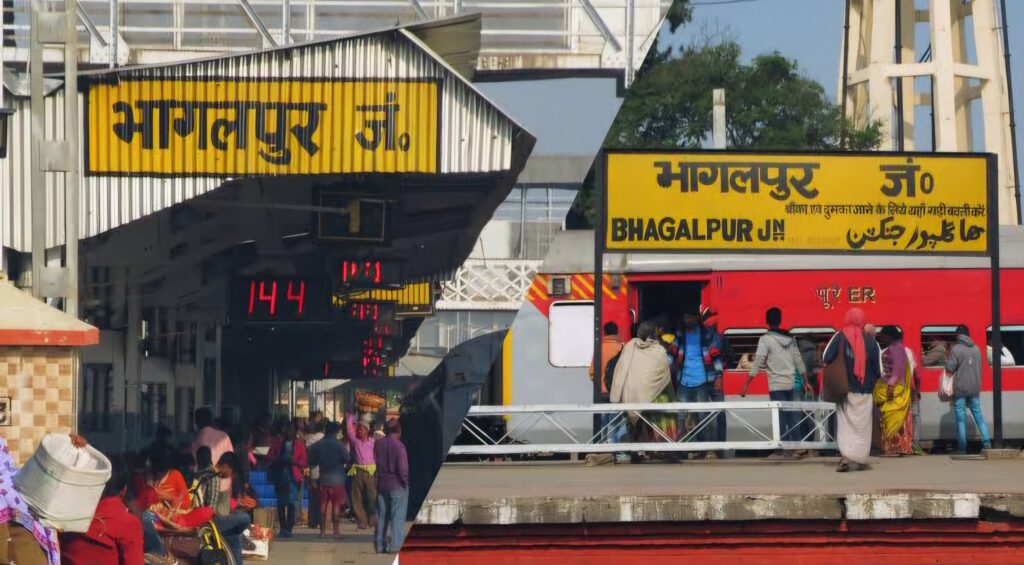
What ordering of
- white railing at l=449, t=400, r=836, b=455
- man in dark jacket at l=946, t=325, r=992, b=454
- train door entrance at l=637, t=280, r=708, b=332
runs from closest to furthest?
white railing at l=449, t=400, r=836, b=455 → man in dark jacket at l=946, t=325, r=992, b=454 → train door entrance at l=637, t=280, r=708, b=332

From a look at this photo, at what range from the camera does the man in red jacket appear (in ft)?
5.36

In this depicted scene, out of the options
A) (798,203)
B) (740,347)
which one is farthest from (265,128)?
(740,347)

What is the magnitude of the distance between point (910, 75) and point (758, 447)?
4514 millimetres

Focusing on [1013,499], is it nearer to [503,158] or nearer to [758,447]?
[758,447]

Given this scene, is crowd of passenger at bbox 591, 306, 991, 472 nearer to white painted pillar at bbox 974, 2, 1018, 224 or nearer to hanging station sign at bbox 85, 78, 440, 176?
white painted pillar at bbox 974, 2, 1018, 224

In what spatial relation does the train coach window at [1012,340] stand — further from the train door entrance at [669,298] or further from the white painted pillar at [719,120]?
the white painted pillar at [719,120]

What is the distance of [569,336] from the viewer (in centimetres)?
955

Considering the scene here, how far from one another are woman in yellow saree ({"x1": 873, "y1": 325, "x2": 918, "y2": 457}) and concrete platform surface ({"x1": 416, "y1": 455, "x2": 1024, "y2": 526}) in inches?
61.7

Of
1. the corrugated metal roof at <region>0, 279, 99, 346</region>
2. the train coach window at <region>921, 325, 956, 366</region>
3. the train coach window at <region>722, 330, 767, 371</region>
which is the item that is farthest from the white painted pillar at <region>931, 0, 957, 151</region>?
the train coach window at <region>921, 325, 956, 366</region>

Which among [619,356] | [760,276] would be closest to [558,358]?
[760,276]

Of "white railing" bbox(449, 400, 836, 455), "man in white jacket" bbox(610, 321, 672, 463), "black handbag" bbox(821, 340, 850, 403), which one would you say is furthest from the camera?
"man in white jacket" bbox(610, 321, 672, 463)

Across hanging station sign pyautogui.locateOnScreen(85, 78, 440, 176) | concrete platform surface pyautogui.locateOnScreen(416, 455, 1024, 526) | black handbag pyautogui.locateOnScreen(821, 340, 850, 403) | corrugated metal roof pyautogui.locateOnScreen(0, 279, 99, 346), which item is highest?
hanging station sign pyautogui.locateOnScreen(85, 78, 440, 176)

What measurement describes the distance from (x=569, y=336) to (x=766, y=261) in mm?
1313

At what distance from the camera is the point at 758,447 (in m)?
7.62
